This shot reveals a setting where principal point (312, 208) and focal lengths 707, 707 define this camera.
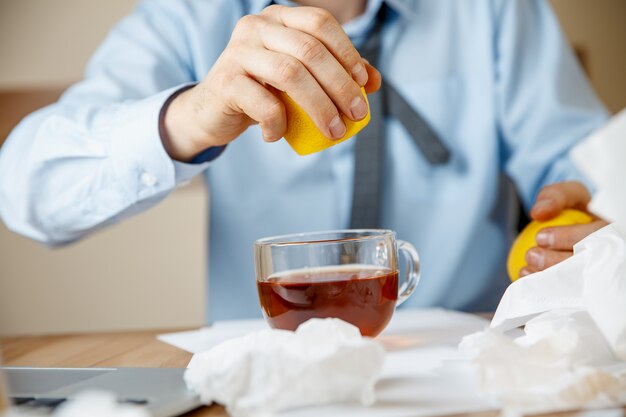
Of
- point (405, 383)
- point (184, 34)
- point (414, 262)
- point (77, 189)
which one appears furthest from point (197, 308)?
point (405, 383)

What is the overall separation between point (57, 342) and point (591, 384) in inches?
22.5

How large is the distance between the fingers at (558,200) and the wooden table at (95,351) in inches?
15.3

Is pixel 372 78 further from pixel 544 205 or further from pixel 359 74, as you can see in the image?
pixel 544 205

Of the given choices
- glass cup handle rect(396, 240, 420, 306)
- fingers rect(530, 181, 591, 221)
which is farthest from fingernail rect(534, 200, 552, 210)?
glass cup handle rect(396, 240, 420, 306)

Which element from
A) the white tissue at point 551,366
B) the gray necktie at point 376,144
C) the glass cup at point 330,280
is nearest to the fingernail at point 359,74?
the glass cup at point 330,280

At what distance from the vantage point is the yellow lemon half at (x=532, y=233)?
0.73 meters

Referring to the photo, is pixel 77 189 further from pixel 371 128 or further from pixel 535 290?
pixel 535 290

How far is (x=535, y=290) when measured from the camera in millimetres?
557

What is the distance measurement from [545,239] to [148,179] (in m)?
0.46

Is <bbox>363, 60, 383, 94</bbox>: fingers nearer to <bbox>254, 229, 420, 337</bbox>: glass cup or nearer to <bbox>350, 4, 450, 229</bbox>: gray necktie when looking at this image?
<bbox>254, 229, 420, 337</bbox>: glass cup

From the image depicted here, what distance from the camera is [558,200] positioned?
0.75 m

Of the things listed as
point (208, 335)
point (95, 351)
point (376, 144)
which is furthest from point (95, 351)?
point (376, 144)

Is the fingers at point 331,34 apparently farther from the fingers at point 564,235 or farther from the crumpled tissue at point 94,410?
the crumpled tissue at point 94,410

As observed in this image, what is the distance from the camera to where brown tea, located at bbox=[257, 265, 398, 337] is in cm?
56
